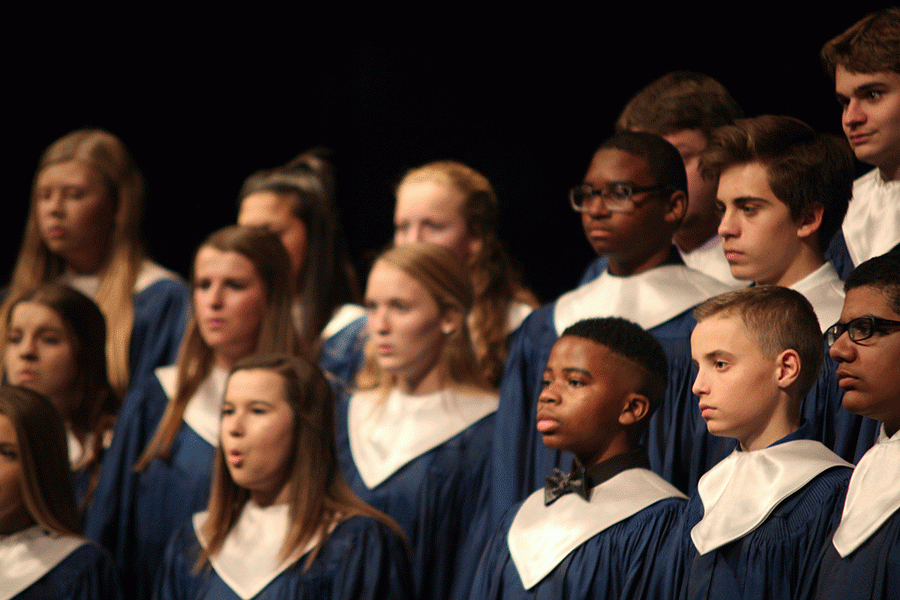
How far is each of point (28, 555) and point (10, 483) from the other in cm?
20

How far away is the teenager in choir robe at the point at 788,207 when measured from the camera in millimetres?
2512

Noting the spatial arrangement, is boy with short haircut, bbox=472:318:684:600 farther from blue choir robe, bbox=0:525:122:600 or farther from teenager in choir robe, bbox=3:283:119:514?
teenager in choir robe, bbox=3:283:119:514

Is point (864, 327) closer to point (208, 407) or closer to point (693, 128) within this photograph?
point (693, 128)

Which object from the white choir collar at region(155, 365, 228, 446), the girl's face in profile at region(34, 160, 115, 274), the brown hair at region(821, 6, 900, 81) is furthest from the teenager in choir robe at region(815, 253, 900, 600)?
the girl's face in profile at region(34, 160, 115, 274)

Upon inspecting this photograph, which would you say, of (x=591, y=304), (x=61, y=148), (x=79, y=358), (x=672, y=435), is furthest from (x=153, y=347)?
(x=672, y=435)

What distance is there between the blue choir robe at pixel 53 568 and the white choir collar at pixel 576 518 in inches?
48.9

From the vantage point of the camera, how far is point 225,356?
3785 mm

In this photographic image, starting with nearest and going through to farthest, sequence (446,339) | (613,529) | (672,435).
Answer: (613,529) → (672,435) → (446,339)

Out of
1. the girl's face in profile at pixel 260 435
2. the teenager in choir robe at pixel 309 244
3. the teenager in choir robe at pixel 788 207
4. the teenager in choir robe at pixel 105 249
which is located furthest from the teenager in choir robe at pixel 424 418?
the teenager in choir robe at pixel 788 207

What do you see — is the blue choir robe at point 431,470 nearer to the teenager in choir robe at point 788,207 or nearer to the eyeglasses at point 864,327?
the teenager in choir robe at point 788,207

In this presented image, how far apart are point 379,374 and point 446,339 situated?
1.19ft

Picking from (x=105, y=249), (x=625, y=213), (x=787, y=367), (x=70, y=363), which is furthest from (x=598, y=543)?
(x=105, y=249)

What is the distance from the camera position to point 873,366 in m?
2.11

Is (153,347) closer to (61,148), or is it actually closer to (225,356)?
(225,356)
